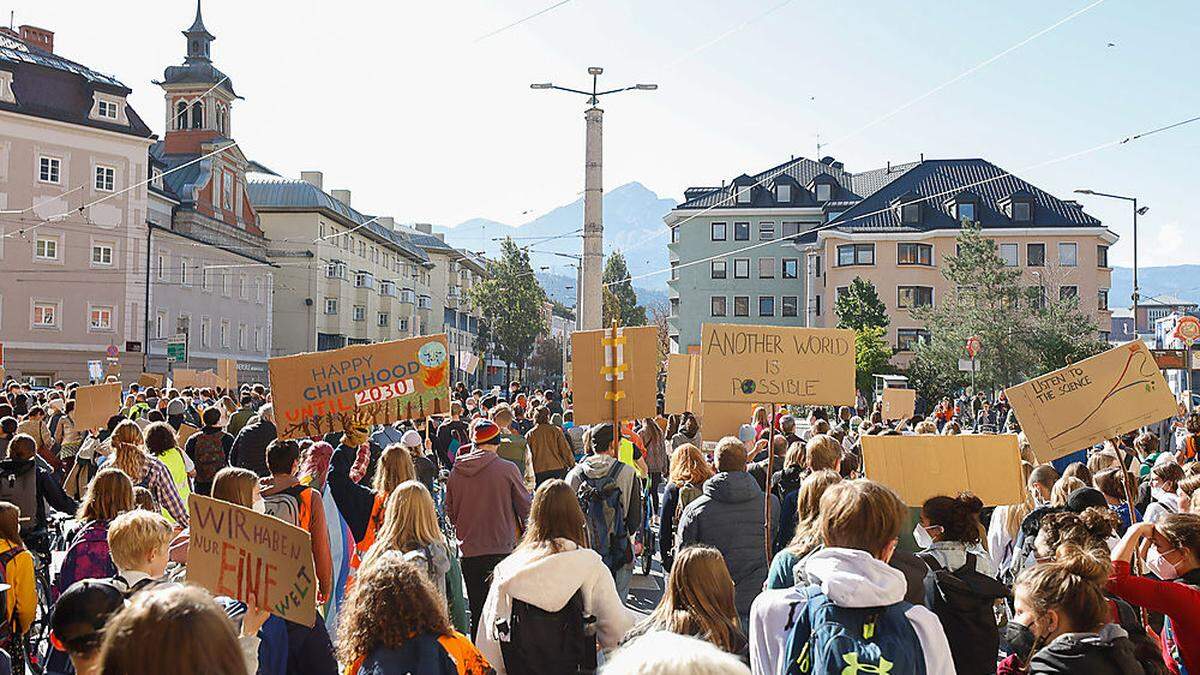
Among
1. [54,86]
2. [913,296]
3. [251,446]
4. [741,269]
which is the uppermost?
[54,86]

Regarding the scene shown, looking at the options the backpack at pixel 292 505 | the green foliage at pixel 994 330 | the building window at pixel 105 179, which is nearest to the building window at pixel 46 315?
the building window at pixel 105 179

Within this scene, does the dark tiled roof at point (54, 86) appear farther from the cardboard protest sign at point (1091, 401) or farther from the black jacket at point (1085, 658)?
the black jacket at point (1085, 658)

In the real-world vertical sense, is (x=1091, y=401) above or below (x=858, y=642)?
above

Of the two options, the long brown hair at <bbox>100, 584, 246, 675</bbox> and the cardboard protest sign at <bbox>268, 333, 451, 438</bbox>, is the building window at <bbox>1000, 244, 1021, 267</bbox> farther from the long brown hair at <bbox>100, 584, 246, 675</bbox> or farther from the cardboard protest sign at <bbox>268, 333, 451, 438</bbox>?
the long brown hair at <bbox>100, 584, 246, 675</bbox>

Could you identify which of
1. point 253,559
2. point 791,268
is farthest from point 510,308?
point 253,559

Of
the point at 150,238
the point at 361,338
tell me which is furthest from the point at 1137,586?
the point at 361,338

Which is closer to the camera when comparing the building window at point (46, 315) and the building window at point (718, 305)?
the building window at point (46, 315)

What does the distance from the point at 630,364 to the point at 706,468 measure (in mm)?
2457

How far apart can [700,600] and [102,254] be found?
5158cm

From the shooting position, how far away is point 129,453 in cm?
906

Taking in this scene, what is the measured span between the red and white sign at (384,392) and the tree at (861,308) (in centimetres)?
5489

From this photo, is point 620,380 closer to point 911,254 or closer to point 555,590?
point 555,590

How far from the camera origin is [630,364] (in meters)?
11.1

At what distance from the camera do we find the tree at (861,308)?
64438 mm
